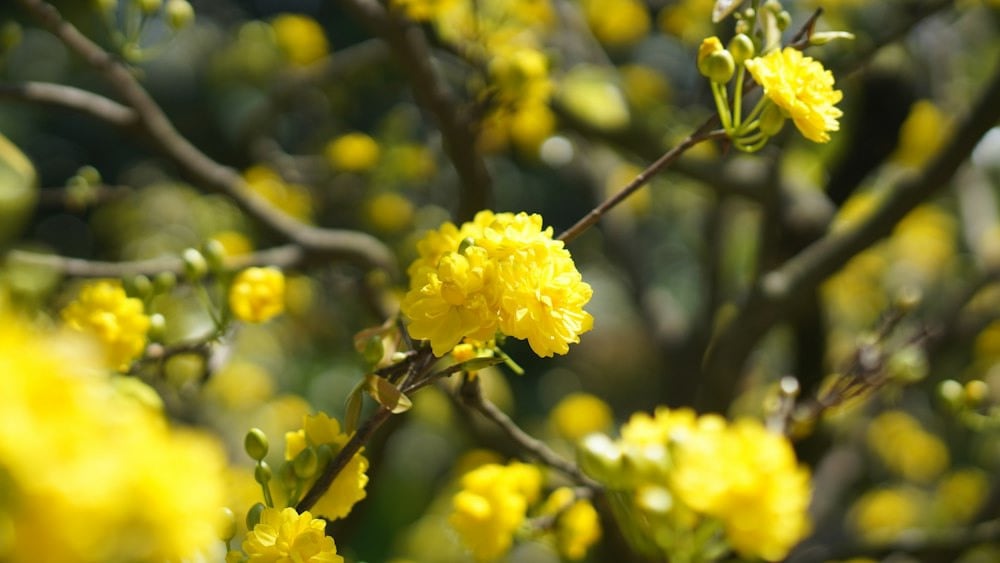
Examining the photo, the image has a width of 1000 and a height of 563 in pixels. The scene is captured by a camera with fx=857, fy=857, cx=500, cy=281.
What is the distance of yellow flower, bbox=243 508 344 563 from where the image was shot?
1.64ft

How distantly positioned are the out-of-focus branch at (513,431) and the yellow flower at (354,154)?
1264 millimetres

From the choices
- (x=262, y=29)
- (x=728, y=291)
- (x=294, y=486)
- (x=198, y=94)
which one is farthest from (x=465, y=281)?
(x=198, y=94)

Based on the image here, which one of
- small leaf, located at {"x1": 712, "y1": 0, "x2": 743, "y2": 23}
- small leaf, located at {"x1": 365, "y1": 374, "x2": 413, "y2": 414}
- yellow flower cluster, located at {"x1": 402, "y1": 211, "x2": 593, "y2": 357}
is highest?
small leaf, located at {"x1": 712, "y1": 0, "x2": 743, "y2": 23}

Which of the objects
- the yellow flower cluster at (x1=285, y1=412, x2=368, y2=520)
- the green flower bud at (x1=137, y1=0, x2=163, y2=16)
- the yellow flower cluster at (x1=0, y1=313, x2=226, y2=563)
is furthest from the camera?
the green flower bud at (x1=137, y1=0, x2=163, y2=16)

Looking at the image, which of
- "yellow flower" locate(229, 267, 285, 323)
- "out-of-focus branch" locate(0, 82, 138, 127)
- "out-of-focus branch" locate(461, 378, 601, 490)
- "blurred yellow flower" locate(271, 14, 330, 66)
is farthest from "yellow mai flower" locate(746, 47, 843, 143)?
"blurred yellow flower" locate(271, 14, 330, 66)

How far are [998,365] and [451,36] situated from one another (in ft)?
4.18

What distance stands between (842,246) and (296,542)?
935 millimetres

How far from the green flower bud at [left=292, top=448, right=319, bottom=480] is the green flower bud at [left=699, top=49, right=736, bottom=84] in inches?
15.4

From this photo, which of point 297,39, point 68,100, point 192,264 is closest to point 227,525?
point 192,264

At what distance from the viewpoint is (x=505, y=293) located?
0.54 metres

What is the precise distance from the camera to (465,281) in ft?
1.76

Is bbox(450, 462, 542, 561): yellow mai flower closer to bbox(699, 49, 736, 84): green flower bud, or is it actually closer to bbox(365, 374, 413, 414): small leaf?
bbox(365, 374, 413, 414): small leaf

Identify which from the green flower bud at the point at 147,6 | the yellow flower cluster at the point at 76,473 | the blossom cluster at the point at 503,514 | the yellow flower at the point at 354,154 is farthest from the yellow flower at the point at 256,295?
the yellow flower at the point at 354,154

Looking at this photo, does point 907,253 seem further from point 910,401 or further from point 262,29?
point 262,29
